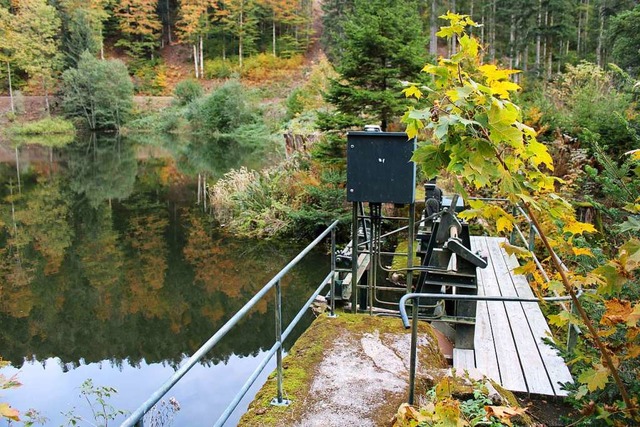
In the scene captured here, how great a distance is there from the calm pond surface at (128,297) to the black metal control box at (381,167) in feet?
11.7

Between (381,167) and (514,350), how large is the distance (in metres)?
1.94

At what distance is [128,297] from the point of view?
970 cm

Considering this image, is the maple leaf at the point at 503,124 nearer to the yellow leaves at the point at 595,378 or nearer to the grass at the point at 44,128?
the yellow leaves at the point at 595,378

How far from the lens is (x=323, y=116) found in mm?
11555

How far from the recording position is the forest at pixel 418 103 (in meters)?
2.19

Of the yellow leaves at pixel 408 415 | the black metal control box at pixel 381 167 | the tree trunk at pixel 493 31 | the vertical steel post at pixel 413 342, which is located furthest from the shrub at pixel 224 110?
the yellow leaves at pixel 408 415

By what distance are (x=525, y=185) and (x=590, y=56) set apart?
3906 cm

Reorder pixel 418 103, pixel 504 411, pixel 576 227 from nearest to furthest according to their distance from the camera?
pixel 576 227 < pixel 504 411 < pixel 418 103

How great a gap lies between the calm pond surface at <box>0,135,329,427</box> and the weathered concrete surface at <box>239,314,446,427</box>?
8.83 feet

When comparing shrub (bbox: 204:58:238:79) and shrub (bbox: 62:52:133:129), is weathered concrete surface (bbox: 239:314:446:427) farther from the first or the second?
shrub (bbox: 204:58:238:79)

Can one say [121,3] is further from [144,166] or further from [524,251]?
[524,251]

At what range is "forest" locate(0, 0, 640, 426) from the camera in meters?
2.19

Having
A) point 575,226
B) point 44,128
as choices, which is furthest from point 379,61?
point 44,128

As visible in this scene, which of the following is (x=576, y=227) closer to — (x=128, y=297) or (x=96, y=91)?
(x=128, y=297)
